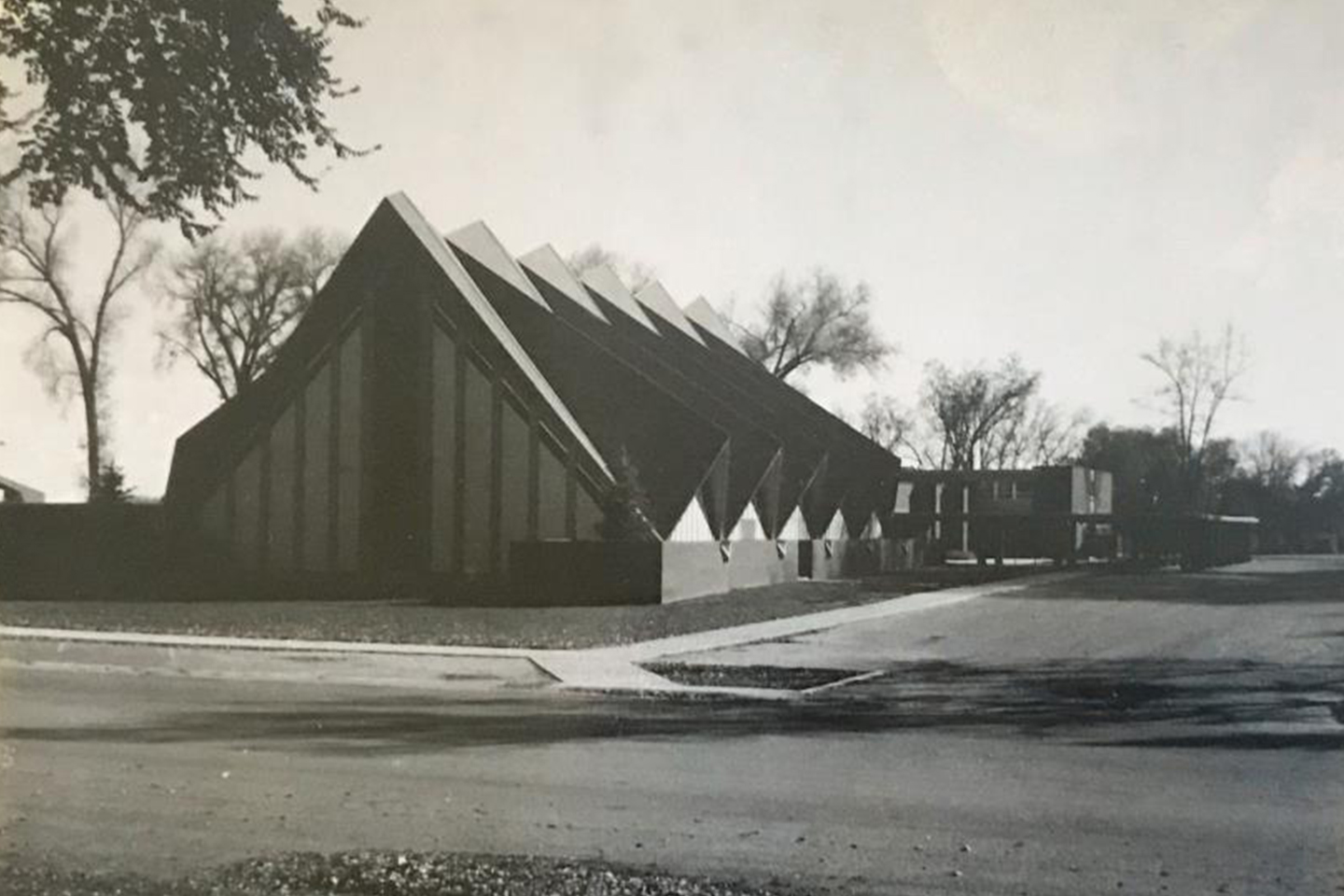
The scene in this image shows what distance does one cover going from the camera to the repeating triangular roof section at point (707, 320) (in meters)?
64.0

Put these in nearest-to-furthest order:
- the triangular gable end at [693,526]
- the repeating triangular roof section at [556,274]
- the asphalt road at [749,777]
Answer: the asphalt road at [749,777] → the triangular gable end at [693,526] → the repeating triangular roof section at [556,274]

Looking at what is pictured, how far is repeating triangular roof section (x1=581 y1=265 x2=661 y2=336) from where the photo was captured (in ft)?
164

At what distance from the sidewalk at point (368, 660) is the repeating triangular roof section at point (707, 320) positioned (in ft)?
137

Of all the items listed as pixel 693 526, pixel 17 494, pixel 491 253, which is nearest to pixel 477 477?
pixel 693 526

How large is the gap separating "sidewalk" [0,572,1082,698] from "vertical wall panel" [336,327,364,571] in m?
11.4

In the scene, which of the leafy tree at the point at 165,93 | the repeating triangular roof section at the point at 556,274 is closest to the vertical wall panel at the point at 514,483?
the repeating triangular roof section at the point at 556,274

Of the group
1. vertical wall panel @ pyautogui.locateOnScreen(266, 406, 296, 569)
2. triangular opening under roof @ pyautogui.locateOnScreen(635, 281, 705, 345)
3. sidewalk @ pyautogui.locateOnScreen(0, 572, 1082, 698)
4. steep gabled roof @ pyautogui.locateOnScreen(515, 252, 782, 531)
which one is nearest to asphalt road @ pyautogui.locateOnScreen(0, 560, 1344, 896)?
sidewalk @ pyautogui.locateOnScreen(0, 572, 1082, 698)

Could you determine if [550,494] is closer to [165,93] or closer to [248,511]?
[248,511]

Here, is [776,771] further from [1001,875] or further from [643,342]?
[643,342]

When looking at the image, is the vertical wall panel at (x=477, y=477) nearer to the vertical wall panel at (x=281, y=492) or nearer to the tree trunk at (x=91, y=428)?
the vertical wall panel at (x=281, y=492)

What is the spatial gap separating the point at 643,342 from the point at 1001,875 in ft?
130

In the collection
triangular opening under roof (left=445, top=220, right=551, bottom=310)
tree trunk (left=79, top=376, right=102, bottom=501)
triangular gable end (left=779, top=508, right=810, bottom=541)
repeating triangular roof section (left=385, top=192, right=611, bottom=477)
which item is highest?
triangular opening under roof (left=445, top=220, right=551, bottom=310)

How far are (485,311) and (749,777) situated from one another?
2547 cm

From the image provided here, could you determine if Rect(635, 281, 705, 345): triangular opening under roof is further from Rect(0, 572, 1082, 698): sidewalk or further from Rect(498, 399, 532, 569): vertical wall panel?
Rect(0, 572, 1082, 698): sidewalk
